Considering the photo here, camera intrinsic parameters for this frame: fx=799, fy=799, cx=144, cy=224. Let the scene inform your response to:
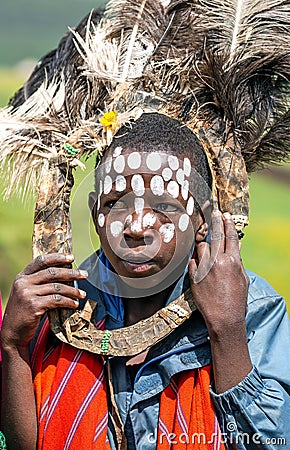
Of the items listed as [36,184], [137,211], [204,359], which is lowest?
[204,359]

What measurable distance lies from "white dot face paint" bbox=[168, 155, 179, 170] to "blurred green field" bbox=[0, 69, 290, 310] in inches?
148

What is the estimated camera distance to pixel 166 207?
214cm

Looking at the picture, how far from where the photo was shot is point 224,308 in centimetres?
205

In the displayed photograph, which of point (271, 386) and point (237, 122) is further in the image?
point (237, 122)

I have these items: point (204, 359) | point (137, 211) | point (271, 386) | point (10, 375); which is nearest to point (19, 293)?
point (10, 375)

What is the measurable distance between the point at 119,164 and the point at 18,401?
27.9 inches

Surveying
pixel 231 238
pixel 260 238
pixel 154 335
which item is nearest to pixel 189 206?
pixel 231 238

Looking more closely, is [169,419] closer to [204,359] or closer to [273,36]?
[204,359]

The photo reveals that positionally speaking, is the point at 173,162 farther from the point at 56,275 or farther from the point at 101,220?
the point at 56,275

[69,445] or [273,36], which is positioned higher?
[273,36]

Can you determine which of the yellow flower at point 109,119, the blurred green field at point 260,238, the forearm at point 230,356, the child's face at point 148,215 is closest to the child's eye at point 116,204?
the child's face at point 148,215

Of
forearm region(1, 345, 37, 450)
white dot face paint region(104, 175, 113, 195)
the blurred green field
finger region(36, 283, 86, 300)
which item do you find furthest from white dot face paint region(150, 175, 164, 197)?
the blurred green field

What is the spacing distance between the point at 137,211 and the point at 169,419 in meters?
0.56

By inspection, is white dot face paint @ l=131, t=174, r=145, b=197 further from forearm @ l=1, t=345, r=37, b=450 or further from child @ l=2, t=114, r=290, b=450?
forearm @ l=1, t=345, r=37, b=450
